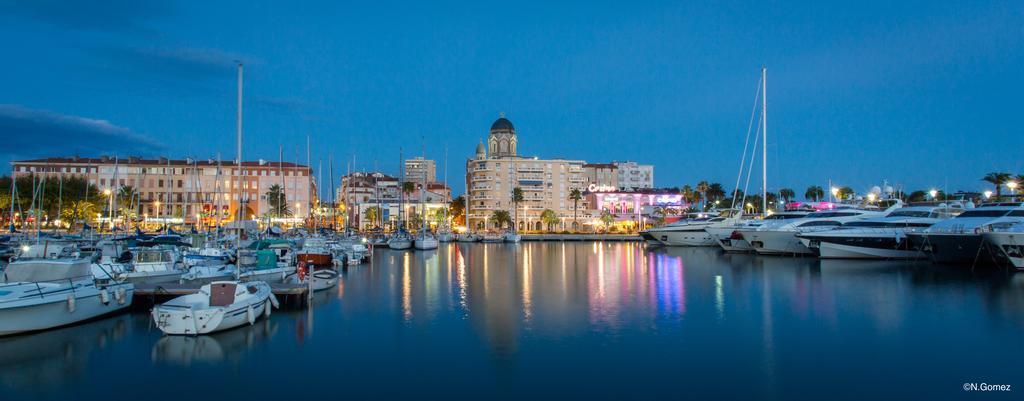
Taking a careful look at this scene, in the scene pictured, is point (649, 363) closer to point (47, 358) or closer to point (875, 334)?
point (875, 334)

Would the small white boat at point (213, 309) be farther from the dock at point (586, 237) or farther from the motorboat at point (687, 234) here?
the dock at point (586, 237)

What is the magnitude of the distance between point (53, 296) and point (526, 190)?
12069cm

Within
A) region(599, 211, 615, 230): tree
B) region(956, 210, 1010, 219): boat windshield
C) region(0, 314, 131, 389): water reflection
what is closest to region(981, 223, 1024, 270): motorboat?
region(956, 210, 1010, 219): boat windshield

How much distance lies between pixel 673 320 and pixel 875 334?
683 cm

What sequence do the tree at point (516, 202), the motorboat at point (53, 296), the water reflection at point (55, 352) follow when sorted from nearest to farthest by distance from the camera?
the water reflection at point (55, 352), the motorboat at point (53, 296), the tree at point (516, 202)

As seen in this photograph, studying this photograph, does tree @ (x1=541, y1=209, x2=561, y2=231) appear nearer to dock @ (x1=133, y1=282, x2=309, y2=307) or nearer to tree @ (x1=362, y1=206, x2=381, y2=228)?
tree @ (x1=362, y1=206, x2=381, y2=228)

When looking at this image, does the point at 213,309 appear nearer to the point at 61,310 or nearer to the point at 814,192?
the point at 61,310

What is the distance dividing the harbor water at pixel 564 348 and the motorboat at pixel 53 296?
0.54m

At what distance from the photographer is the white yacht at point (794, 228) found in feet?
185

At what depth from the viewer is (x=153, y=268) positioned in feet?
101

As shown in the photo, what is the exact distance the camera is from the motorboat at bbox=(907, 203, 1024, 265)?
139 feet

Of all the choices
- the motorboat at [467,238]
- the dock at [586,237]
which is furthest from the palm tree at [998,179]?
the motorboat at [467,238]

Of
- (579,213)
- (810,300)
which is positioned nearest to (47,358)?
(810,300)

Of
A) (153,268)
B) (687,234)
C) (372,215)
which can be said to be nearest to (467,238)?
(687,234)
